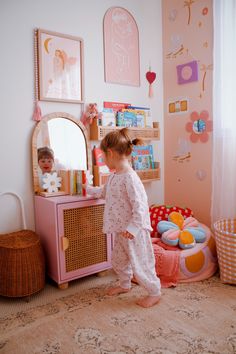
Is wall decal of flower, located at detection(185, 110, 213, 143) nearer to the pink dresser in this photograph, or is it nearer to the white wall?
the white wall

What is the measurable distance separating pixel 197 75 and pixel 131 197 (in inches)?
59.9

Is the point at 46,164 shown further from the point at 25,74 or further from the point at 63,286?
the point at 63,286

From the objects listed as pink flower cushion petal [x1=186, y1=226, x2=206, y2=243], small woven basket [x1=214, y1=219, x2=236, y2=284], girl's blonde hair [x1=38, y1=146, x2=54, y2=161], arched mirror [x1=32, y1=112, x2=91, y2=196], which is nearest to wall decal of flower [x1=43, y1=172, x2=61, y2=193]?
arched mirror [x1=32, y1=112, x2=91, y2=196]

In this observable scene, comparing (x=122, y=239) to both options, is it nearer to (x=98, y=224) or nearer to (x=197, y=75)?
(x=98, y=224)

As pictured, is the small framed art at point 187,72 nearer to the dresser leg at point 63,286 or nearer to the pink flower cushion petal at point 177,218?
the pink flower cushion petal at point 177,218

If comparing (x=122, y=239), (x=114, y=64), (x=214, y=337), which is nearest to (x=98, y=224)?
(x=122, y=239)

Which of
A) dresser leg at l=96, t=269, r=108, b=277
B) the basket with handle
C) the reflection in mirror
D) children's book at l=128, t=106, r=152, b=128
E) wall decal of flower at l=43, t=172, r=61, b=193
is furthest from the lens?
children's book at l=128, t=106, r=152, b=128

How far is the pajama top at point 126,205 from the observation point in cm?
176

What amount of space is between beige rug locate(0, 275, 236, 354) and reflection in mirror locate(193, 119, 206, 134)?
4.46ft

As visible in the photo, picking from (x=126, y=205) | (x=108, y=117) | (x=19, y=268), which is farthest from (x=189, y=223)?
(x=19, y=268)

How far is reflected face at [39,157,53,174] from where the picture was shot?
2.28 meters

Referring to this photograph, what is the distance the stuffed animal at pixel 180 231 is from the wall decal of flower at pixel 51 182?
88 cm

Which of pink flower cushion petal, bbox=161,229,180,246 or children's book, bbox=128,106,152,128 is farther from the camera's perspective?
children's book, bbox=128,106,152,128

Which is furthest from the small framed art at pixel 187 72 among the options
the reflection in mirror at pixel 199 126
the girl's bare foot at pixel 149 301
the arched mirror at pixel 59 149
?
the girl's bare foot at pixel 149 301
